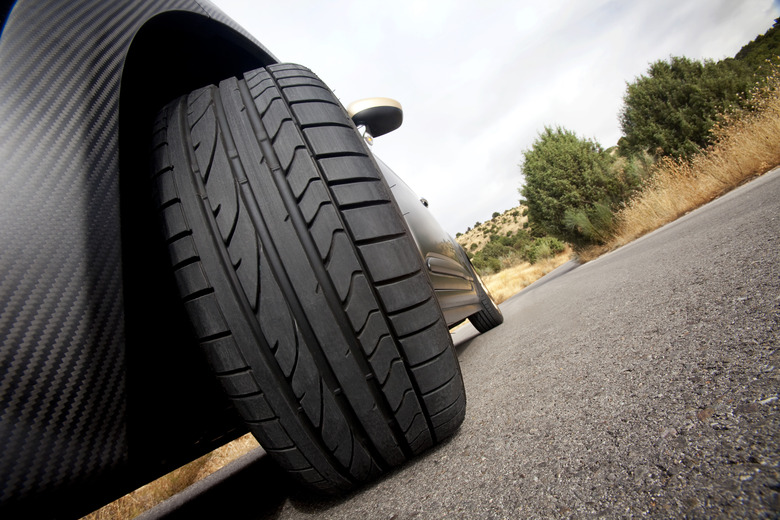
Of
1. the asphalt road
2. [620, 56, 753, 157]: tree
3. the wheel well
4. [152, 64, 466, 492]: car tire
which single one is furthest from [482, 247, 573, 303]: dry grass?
the wheel well

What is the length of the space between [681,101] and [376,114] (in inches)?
569

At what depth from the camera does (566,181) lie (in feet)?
37.1

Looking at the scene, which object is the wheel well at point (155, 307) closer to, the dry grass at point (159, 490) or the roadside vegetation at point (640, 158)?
the dry grass at point (159, 490)

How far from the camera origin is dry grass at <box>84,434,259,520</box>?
93.7 inches

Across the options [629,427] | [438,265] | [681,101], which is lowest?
[629,427]

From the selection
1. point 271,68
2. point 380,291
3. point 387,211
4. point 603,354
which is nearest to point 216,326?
point 380,291

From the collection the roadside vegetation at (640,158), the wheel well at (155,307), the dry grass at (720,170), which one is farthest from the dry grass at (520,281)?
the wheel well at (155,307)

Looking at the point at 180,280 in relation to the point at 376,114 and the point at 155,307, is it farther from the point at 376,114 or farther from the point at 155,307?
the point at 376,114

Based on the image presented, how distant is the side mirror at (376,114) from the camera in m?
1.42

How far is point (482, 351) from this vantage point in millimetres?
2055

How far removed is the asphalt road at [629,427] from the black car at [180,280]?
161mm

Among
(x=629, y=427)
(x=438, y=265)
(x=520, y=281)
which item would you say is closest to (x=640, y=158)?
(x=520, y=281)

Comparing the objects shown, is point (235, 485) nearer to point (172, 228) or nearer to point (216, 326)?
point (216, 326)

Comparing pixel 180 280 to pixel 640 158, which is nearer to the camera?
pixel 180 280
